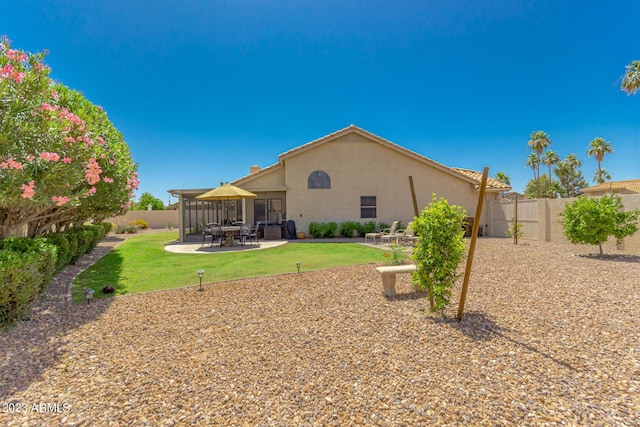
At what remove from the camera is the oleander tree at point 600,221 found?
32.3 ft

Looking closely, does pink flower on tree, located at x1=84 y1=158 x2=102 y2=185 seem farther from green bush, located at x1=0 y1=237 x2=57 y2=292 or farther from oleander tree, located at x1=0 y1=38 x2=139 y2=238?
green bush, located at x1=0 y1=237 x2=57 y2=292

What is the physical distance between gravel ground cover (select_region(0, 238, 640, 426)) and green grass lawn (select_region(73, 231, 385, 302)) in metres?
1.25

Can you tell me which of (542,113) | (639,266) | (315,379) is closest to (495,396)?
(315,379)

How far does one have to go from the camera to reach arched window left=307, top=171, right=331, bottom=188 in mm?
18359

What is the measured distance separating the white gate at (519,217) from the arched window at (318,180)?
10840 millimetres

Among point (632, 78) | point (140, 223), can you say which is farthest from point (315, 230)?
point (632, 78)

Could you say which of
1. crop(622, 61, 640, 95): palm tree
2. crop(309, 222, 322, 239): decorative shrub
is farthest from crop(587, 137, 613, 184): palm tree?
crop(309, 222, 322, 239): decorative shrub

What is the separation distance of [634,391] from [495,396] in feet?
4.68

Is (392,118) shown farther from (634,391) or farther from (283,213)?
(634,391)

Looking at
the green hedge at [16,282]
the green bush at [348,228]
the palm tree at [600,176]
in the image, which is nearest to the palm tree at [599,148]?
the palm tree at [600,176]

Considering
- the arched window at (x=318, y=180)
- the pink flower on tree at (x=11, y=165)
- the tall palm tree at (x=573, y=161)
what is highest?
the tall palm tree at (x=573, y=161)

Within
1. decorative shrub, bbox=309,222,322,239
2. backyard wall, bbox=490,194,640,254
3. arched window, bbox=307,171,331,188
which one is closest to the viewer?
backyard wall, bbox=490,194,640,254

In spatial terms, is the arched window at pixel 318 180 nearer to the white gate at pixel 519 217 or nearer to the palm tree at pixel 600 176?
the white gate at pixel 519 217

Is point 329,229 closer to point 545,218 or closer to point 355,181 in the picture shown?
point 355,181
